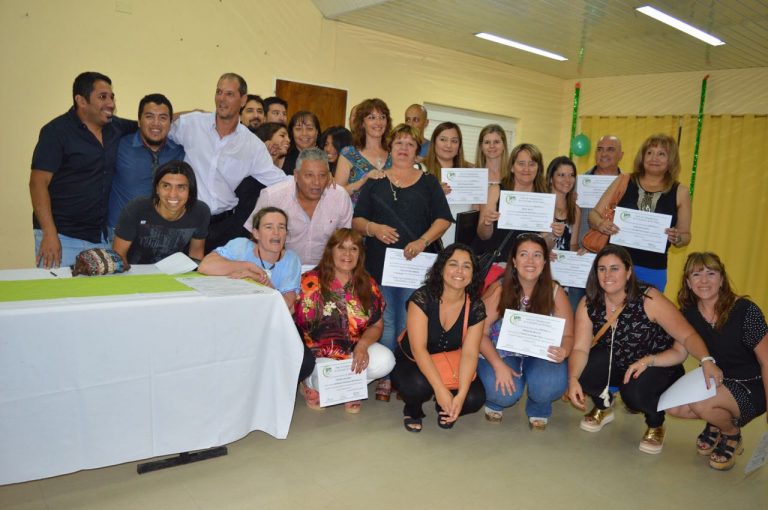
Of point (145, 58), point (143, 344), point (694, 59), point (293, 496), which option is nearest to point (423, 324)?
point (293, 496)

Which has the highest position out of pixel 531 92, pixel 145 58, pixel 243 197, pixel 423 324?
pixel 531 92

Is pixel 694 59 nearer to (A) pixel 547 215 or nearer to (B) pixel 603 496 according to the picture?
(A) pixel 547 215

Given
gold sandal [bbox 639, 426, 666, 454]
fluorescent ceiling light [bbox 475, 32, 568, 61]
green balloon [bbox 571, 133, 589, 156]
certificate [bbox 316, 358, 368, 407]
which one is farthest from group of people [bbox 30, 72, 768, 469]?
green balloon [bbox 571, 133, 589, 156]

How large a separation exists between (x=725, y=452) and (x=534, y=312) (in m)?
1.25

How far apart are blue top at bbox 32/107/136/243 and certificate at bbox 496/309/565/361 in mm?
2587

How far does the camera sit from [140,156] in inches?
136

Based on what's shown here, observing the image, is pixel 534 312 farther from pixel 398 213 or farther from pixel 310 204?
pixel 310 204

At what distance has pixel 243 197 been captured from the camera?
12.5ft

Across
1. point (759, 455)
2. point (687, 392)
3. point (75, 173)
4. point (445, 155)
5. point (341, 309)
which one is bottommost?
point (759, 455)

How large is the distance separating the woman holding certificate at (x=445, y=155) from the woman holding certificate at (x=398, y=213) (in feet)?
0.68

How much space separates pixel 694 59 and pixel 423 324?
6.24m

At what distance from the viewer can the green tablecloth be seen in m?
2.18

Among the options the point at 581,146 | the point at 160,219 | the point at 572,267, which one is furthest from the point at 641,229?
the point at 581,146

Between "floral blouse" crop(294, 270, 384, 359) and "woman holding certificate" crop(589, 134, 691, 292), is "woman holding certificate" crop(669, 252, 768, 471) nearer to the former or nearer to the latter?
"woman holding certificate" crop(589, 134, 691, 292)
